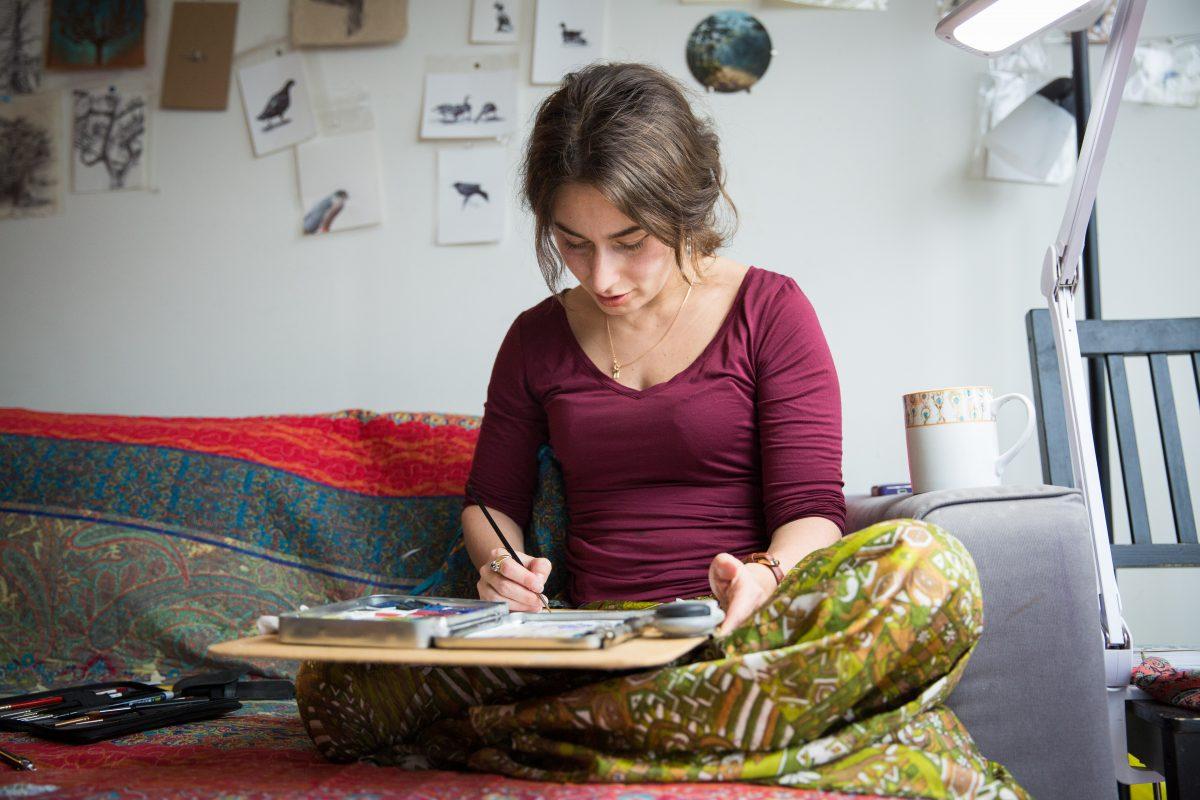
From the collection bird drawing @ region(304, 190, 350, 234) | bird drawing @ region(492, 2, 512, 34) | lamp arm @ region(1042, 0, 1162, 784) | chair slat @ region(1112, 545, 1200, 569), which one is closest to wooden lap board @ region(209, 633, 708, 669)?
lamp arm @ region(1042, 0, 1162, 784)

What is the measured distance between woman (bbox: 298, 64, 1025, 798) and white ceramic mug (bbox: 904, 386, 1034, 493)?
107 mm

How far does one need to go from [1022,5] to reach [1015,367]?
2.53ft

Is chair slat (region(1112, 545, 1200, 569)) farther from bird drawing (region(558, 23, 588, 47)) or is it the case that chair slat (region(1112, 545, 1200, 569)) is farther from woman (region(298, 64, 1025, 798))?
bird drawing (region(558, 23, 588, 47))

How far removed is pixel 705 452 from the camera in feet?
4.33

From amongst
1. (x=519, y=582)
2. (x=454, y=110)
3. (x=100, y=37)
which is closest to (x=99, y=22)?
(x=100, y=37)

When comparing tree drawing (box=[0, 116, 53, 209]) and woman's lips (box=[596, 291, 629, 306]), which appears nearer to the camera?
woman's lips (box=[596, 291, 629, 306])

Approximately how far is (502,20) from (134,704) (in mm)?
1338

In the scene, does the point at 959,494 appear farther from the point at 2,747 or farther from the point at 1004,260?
the point at 2,747

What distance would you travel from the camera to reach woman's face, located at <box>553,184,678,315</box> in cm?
126

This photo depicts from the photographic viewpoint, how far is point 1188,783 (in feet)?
3.63

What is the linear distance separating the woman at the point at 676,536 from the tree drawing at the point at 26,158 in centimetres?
123

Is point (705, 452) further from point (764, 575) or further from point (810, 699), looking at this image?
point (810, 699)

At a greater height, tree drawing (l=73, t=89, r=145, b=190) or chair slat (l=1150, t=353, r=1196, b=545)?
tree drawing (l=73, t=89, r=145, b=190)

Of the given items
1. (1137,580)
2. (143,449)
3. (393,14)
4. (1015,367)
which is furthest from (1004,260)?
(143,449)
